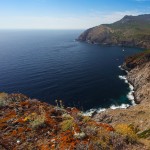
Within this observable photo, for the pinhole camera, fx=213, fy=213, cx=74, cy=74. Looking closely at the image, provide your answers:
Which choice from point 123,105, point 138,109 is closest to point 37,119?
point 138,109

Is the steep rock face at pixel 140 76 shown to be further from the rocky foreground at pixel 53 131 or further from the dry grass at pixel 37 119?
the dry grass at pixel 37 119

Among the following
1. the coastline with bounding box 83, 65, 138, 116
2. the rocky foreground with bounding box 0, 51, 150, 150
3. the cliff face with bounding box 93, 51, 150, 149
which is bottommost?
the coastline with bounding box 83, 65, 138, 116

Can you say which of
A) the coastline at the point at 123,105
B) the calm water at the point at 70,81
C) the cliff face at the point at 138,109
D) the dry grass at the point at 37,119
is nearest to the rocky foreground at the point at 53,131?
the dry grass at the point at 37,119

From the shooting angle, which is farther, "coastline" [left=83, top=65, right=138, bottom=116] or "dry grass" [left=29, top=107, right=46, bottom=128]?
"coastline" [left=83, top=65, right=138, bottom=116]

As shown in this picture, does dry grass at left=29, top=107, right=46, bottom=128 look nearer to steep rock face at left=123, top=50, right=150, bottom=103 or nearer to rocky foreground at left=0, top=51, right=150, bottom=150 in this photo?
rocky foreground at left=0, top=51, right=150, bottom=150

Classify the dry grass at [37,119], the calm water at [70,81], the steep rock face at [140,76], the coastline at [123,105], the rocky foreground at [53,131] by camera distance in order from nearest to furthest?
the rocky foreground at [53,131] < the dry grass at [37,119] < the coastline at [123,105] < the steep rock face at [140,76] < the calm water at [70,81]

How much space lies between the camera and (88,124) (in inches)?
625

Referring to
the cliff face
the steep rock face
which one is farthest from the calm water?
the cliff face

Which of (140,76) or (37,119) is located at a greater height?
(37,119)

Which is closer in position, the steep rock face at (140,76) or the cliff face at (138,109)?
the cliff face at (138,109)

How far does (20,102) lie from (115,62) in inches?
4993

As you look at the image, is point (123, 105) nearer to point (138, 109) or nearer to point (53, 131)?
point (138, 109)

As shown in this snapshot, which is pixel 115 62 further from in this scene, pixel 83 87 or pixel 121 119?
pixel 121 119

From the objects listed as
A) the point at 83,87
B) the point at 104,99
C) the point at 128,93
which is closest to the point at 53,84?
the point at 83,87
